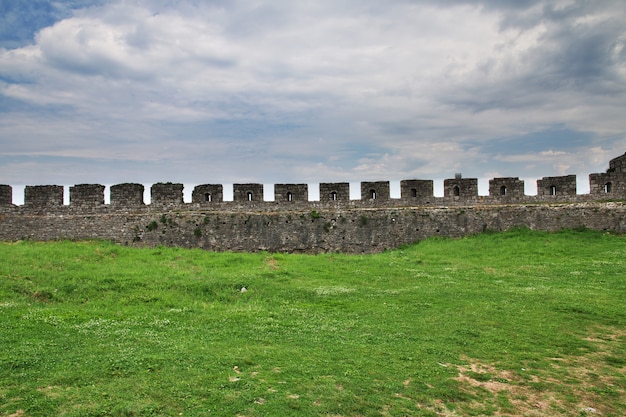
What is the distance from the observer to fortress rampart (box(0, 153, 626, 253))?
70.1ft

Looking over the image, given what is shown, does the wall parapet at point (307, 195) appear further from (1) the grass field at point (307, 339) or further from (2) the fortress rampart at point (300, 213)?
(1) the grass field at point (307, 339)

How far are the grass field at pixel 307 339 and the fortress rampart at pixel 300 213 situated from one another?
5.26 meters

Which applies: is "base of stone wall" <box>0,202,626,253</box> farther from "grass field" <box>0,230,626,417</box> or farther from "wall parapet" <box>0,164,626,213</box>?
"grass field" <box>0,230,626,417</box>

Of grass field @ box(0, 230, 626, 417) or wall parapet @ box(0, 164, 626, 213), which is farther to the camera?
wall parapet @ box(0, 164, 626, 213)

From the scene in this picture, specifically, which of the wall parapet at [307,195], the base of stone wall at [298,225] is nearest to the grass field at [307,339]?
the base of stone wall at [298,225]

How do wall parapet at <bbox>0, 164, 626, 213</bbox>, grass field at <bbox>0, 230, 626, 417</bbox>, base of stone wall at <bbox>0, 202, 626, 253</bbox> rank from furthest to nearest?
wall parapet at <bbox>0, 164, 626, 213</bbox>
base of stone wall at <bbox>0, 202, 626, 253</bbox>
grass field at <bbox>0, 230, 626, 417</bbox>

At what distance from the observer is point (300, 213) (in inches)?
875

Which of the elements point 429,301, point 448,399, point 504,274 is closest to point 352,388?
point 448,399

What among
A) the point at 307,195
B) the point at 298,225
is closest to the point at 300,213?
the point at 298,225

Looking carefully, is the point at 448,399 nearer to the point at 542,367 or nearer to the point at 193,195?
the point at 542,367

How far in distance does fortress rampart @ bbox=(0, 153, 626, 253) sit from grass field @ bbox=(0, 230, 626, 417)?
5.26m

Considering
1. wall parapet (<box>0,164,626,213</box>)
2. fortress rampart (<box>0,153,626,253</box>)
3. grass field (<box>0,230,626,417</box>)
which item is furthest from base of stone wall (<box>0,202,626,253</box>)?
grass field (<box>0,230,626,417</box>)

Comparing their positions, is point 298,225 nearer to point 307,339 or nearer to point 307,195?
point 307,195

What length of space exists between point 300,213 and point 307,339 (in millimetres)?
13766
